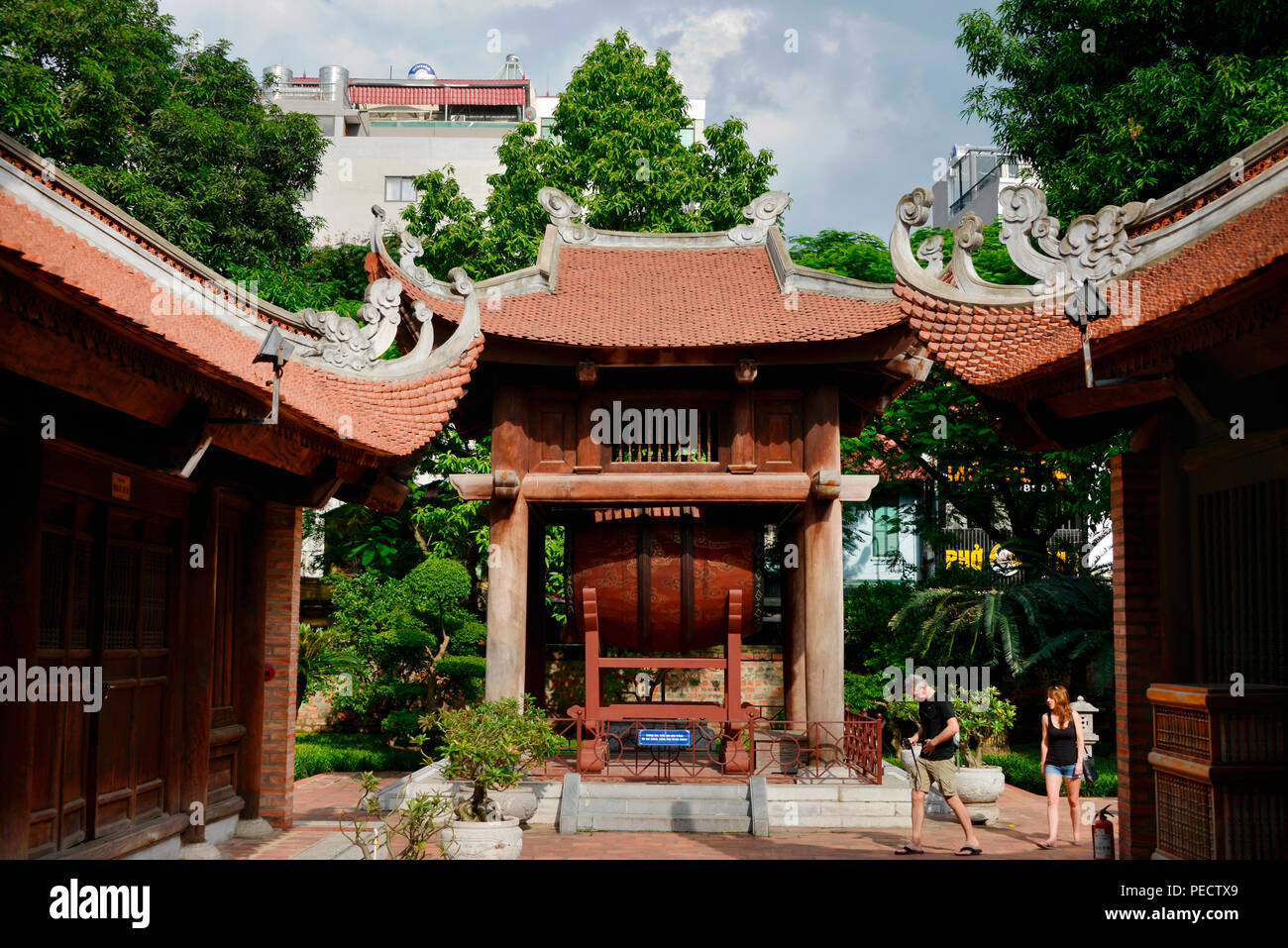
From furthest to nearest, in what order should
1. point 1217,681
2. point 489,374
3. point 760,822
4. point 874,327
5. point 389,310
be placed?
1. point 489,374
2. point 874,327
3. point 760,822
4. point 389,310
5. point 1217,681

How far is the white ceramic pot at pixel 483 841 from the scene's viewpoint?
10188 mm

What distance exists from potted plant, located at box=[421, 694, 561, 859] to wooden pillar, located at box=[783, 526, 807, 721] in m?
6.01

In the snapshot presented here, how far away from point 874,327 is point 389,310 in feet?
20.0

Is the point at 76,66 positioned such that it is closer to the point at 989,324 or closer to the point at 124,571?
the point at 124,571

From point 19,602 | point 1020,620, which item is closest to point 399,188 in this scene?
point 1020,620

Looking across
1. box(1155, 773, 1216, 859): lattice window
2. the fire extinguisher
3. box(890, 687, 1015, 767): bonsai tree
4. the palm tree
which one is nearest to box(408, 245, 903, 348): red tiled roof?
box(890, 687, 1015, 767): bonsai tree

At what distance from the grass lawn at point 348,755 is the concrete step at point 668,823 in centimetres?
715

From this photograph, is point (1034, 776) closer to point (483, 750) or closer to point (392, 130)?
point (483, 750)

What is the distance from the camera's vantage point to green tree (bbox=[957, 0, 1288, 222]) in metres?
18.1

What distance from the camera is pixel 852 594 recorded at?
25.7m

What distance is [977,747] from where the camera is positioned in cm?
1530

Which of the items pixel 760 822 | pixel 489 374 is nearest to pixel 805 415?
pixel 489 374

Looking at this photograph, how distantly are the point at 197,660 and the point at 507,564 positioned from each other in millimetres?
5521

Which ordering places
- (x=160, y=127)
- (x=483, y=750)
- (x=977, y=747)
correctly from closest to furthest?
1. (x=483, y=750)
2. (x=977, y=747)
3. (x=160, y=127)
